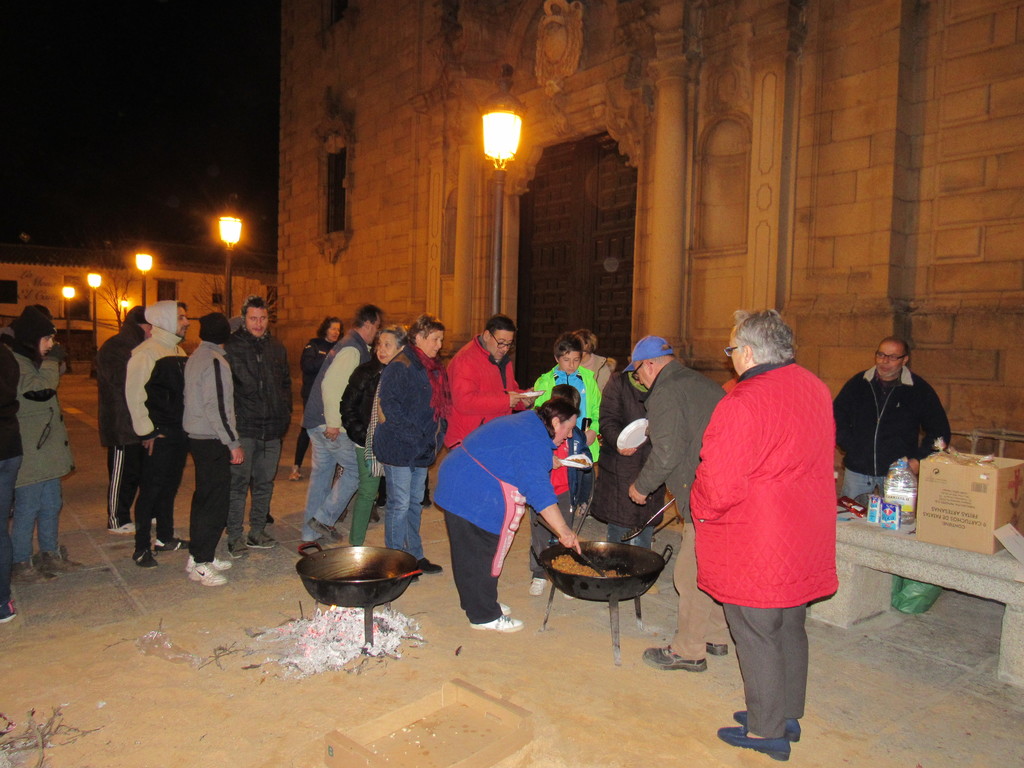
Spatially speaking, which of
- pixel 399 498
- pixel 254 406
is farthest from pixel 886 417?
pixel 254 406

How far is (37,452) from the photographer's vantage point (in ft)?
17.3

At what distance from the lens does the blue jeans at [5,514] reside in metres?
4.54

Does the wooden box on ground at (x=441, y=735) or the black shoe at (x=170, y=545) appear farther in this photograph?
the black shoe at (x=170, y=545)

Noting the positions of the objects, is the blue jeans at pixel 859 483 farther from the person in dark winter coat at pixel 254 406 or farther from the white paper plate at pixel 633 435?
the person in dark winter coat at pixel 254 406

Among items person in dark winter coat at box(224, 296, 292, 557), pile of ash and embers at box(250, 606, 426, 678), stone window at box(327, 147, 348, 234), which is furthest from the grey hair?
stone window at box(327, 147, 348, 234)

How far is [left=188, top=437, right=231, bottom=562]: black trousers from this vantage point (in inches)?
212

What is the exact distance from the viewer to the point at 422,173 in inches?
580

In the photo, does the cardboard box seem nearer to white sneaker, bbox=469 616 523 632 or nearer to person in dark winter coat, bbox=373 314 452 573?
Answer: white sneaker, bbox=469 616 523 632

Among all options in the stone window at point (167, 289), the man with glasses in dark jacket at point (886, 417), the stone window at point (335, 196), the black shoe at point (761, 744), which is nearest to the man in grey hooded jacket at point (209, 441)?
the black shoe at point (761, 744)

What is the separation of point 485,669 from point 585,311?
27.9ft

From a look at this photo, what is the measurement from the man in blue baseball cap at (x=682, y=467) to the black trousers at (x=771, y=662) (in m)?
0.83

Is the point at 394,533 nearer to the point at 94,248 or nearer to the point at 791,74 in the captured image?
the point at 791,74

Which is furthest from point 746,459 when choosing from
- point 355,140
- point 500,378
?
point 355,140

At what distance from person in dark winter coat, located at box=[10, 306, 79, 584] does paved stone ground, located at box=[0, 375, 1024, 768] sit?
1.11 feet
